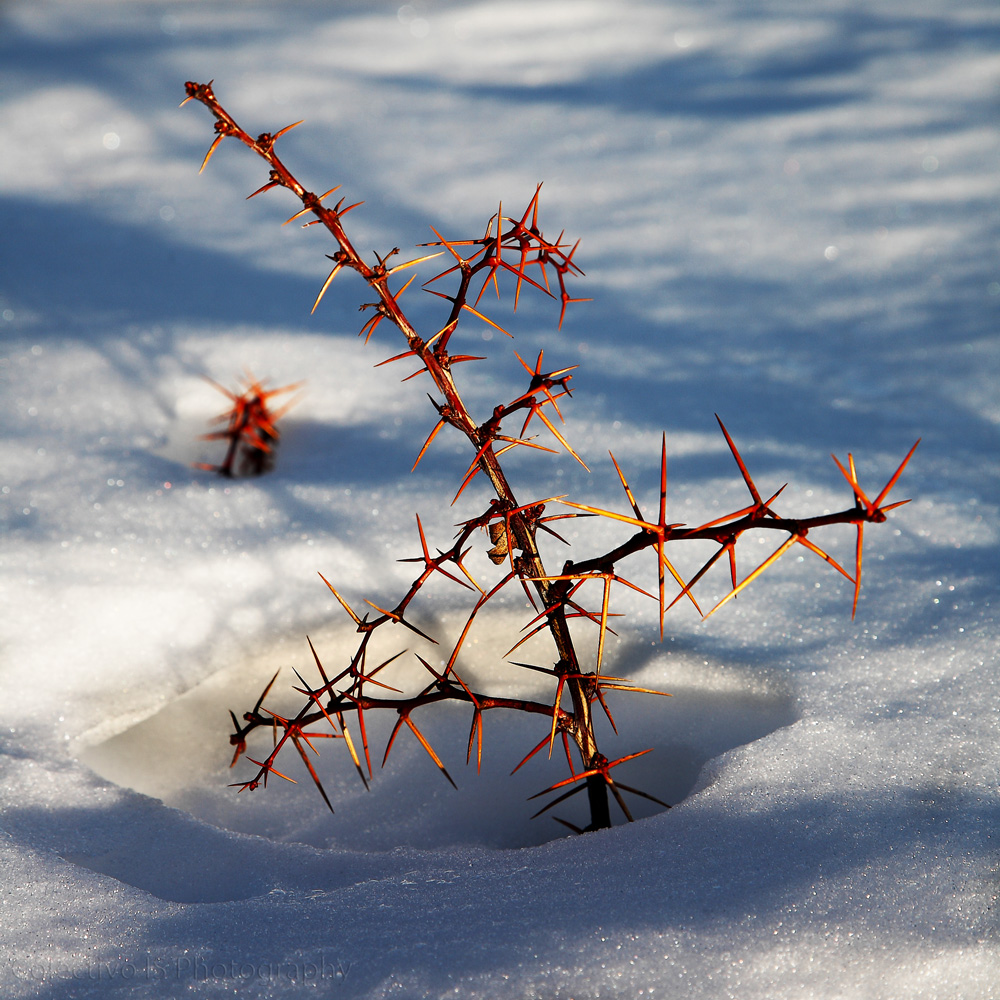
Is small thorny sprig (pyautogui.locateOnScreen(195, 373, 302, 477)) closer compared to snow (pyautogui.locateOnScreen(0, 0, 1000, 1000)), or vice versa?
snow (pyautogui.locateOnScreen(0, 0, 1000, 1000))

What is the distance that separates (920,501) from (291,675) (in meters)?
1.28

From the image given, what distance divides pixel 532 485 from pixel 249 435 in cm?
70

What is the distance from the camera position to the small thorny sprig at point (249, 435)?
1944mm

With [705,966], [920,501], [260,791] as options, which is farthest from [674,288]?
[705,966]

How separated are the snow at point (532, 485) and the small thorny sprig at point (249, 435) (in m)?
0.06

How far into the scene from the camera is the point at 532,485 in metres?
1.77

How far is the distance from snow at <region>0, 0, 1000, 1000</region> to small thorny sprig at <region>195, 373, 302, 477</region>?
61mm

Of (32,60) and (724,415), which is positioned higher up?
(32,60)

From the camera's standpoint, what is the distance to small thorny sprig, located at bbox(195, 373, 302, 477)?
1.94 m

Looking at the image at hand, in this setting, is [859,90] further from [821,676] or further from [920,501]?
[821,676]

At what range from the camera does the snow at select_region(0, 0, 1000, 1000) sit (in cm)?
96

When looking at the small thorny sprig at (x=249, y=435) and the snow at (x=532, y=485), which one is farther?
the small thorny sprig at (x=249, y=435)

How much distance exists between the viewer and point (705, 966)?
88cm

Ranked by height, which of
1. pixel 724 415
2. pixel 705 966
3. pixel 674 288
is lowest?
pixel 705 966
